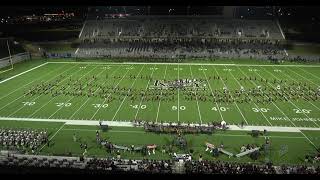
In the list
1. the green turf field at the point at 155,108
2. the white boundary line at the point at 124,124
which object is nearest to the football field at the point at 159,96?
the green turf field at the point at 155,108

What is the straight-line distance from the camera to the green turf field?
20078 mm

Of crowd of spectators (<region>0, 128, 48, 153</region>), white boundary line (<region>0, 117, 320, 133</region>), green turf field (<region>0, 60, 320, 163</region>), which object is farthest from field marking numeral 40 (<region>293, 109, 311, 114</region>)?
crowd of spectators (<region>0, 128, 48, 153</region>)

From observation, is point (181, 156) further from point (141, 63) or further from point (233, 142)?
point (141, 63)

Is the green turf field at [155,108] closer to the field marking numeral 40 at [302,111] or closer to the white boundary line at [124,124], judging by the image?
the field marking numeral 40 at [302,111]

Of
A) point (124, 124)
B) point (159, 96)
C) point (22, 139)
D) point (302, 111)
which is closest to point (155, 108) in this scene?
point (159, 96)

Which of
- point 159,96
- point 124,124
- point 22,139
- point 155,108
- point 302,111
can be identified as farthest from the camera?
point 159,96

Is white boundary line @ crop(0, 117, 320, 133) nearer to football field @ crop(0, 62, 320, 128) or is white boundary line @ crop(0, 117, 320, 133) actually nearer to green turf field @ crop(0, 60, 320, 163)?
green turf field @ crop(0, 60, 320, 163)

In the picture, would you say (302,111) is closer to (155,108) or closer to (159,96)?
(155,108)

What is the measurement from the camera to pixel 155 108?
84.9 ft

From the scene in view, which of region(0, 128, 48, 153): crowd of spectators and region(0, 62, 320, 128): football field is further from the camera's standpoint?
region(0, 62, 320, 128): football field

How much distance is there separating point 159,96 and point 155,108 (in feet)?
9.30

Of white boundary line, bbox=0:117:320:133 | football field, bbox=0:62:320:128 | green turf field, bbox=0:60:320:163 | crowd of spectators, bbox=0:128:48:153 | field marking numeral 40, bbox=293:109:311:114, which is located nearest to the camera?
crowd of spectators, bbox=0:128:48:153

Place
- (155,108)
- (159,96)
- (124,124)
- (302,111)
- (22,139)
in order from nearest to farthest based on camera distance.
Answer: (22,139) → (124,124) → (302,111) → (155,108) → (159,96)

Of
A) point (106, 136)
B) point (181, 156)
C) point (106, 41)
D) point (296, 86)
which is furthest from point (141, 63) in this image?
point (181, 156)
